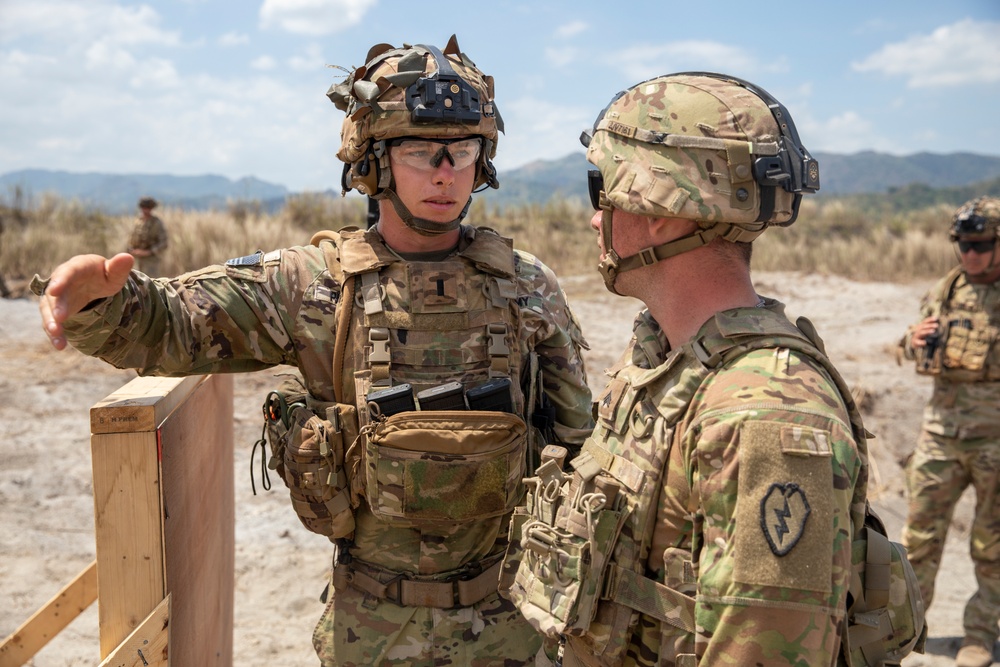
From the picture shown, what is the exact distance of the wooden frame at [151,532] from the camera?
7.20ft

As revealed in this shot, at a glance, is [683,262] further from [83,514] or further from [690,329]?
[83,514]

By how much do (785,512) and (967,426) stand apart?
14.6ft

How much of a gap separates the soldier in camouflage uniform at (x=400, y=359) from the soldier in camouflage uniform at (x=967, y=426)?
3.58 m

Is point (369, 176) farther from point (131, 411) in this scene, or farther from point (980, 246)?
point (980, 246)

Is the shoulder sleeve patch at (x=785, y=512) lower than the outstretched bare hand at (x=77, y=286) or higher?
lower

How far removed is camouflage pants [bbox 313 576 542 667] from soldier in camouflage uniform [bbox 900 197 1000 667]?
12.1 ft

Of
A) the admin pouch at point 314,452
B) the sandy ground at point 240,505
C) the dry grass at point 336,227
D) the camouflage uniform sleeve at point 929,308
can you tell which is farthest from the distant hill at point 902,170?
the admin pouch at point 314,452

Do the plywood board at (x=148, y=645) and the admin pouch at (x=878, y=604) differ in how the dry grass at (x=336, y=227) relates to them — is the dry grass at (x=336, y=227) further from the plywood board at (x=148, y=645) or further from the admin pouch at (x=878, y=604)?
the admin pouch at (x=878, y=604)

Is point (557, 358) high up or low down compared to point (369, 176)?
down

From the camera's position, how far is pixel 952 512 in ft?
17.4

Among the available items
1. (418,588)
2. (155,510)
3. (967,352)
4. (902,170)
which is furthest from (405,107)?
(902,170)

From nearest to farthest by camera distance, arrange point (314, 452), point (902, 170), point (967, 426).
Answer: point (314, 452), point (967, 426), point (902, 170)

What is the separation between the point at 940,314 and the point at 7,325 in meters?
10.6

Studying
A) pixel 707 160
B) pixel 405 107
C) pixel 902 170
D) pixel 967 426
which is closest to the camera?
pixel 707 160
